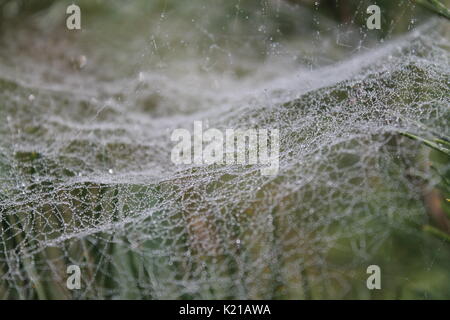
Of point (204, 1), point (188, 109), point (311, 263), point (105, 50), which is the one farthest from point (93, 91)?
point (311, 263)

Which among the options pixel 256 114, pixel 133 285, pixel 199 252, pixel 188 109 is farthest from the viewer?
pixel 188 109

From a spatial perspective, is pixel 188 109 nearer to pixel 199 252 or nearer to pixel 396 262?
pixel 199 252

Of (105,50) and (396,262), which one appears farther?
(105,50)
